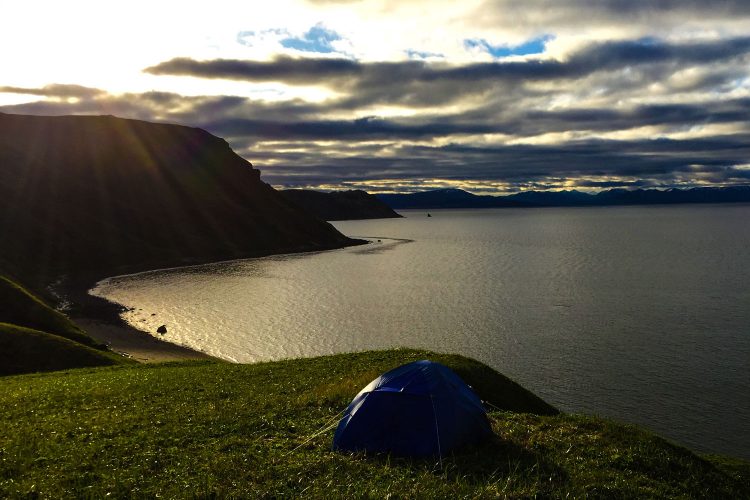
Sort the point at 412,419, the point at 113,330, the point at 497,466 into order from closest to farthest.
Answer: the point at 497,466, the point at 412,419, the point at 113,330

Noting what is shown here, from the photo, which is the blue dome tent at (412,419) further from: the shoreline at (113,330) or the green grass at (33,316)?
the green grass at (33,316)

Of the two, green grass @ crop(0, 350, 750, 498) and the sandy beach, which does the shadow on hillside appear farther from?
the sandy beach

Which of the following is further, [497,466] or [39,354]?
[39,354]

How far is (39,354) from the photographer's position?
170ft

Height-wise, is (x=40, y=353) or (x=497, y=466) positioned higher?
(x=497, y=466)

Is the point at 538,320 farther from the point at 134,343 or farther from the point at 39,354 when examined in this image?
the point at 39,354

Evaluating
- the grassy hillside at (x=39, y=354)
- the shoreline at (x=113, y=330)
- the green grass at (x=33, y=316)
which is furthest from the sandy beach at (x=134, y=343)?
the grassy hillside at (x=39, y=354)

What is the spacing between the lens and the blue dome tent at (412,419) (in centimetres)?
1947

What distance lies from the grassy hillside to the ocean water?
23.0 m

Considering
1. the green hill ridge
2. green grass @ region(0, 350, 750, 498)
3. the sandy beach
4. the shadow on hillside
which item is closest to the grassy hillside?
the green hill ridge

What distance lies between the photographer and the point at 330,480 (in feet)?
55.9

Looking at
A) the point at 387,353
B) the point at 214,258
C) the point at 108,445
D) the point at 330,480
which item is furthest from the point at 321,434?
the point at 214,258

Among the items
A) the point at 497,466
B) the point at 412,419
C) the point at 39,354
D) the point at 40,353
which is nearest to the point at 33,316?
the point at 40,353

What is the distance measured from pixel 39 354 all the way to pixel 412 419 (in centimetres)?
4592
